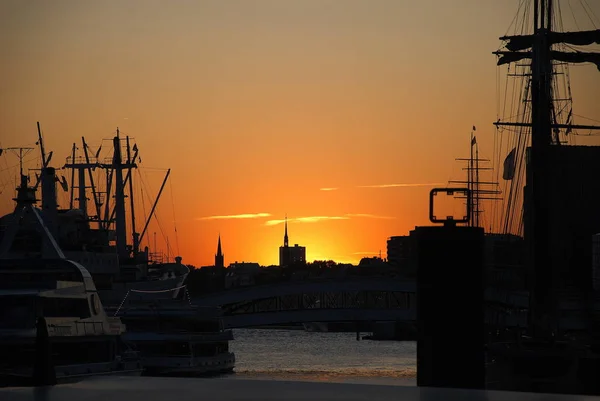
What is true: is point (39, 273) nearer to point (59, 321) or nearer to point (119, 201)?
point (59, 321)

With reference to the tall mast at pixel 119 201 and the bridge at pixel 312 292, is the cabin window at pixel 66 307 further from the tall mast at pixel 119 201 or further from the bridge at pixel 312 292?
the tall mast at pixel 119 201

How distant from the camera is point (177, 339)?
230 ft

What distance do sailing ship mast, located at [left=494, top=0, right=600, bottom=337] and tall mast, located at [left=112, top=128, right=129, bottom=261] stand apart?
3623cm

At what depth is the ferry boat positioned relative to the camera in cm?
6969

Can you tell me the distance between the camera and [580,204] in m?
147

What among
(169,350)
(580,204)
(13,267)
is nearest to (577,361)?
(13,267)

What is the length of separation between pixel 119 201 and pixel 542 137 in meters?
47.9

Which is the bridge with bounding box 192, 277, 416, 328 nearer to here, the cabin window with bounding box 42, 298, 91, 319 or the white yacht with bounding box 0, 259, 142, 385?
the white yacht with bounding box 0, 259, 142, 385

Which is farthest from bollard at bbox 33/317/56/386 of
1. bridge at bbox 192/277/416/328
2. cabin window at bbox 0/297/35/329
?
bridge at bbox 192/277/416/328

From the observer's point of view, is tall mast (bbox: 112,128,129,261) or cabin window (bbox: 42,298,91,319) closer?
cabin window (bbox: 42,298,91,319)

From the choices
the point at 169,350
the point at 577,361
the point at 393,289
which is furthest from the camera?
the point at 393,289

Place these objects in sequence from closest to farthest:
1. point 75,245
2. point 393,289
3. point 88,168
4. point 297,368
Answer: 1. point 75,245
2. point 297,368
3. point 393,289
4. point 88,168

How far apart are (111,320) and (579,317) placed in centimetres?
4705

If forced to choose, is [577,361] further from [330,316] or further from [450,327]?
[330,316]
